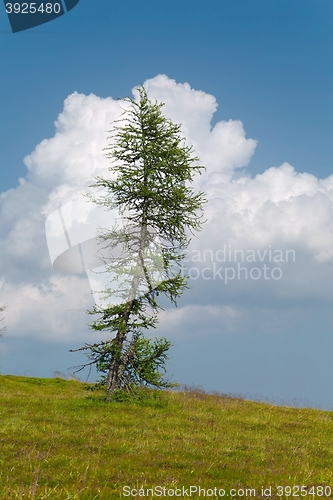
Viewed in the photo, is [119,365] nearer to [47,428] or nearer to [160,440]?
[47,428]

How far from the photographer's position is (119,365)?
2078 cm

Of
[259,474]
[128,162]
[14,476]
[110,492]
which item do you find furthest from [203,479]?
[128,162]

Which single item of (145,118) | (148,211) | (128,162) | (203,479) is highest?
(145,118)

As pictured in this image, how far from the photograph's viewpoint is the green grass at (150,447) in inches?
343

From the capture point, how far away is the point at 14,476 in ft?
29.1

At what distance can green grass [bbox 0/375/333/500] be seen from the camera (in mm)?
8711

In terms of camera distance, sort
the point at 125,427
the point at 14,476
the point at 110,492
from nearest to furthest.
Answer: the point at 110,492, the point at 14,476, the point at 125,427

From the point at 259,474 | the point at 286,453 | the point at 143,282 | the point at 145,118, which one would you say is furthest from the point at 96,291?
the point at 259,474

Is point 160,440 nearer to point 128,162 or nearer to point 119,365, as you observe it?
point 119,365

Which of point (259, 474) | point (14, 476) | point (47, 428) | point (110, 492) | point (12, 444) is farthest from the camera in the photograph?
point (47, 428)

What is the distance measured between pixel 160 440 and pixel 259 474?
390 cm

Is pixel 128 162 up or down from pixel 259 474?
up

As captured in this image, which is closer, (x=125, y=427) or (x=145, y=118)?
(x=125, y=427)

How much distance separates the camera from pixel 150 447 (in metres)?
11.9
